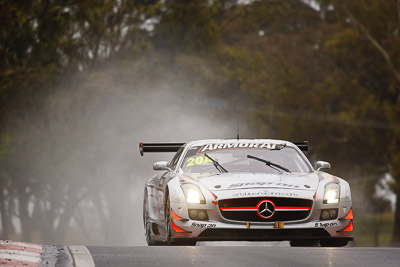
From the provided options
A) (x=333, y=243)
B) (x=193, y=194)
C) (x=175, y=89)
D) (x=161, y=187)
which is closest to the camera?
(x=193, y=194)

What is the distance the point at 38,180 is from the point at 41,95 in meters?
5.09

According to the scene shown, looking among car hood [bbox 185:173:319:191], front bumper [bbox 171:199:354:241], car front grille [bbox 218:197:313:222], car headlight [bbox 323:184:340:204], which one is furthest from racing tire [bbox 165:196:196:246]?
car headlight [bbox 323:184:340:204]

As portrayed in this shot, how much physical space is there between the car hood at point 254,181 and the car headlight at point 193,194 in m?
0.12

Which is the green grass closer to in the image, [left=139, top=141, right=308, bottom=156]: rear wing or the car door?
[left=139, top=141, right=308, bottom=156]: rear wing

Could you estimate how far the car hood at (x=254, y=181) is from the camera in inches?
416

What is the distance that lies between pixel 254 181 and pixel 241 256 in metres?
1.60

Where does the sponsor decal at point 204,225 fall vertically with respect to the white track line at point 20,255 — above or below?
below

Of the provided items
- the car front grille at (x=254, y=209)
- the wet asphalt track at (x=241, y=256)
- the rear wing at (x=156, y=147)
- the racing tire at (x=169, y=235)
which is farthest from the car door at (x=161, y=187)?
the wet asphalt track at (x=241, y=256)

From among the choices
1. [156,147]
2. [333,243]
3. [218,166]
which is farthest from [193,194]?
[156,147]

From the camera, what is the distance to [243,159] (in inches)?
463

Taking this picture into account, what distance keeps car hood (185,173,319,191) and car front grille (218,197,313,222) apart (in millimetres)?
163

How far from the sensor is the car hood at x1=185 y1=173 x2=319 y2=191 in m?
10.6

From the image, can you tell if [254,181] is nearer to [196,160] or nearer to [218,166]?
[218,166]

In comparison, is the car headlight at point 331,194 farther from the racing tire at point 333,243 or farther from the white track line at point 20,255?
the white track line at point 20,255
